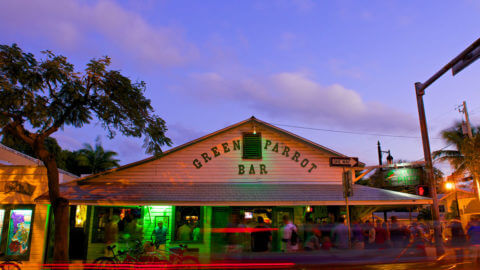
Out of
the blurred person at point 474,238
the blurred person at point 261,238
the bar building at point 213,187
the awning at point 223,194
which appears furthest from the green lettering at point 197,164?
the blurred person at point 474,238

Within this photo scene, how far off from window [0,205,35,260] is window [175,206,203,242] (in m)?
5.56

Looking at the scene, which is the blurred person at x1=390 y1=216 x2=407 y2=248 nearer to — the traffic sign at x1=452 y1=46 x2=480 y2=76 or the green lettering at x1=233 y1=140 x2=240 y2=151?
the green lettering at x1=233 y1=140 x2=240 y2=151

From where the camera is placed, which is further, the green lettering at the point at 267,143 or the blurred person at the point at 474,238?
the green lettering at the point at 267,143

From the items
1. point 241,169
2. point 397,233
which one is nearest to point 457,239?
point 397,233

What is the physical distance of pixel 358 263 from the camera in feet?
38.7

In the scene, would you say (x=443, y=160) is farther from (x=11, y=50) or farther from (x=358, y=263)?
(x=11, y=50)


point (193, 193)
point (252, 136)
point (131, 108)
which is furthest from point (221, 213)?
point (131, 108)

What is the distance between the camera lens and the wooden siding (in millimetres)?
15602

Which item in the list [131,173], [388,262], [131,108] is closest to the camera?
[388,262]

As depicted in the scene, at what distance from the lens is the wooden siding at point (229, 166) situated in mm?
15602

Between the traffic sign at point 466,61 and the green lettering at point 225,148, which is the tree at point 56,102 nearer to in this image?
the green lettering at point 225,148

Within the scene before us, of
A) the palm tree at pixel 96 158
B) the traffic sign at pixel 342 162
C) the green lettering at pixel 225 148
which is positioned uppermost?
the palm tree at pixel 96 158

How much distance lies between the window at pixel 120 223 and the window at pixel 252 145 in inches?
202

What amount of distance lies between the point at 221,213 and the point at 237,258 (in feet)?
15.9
